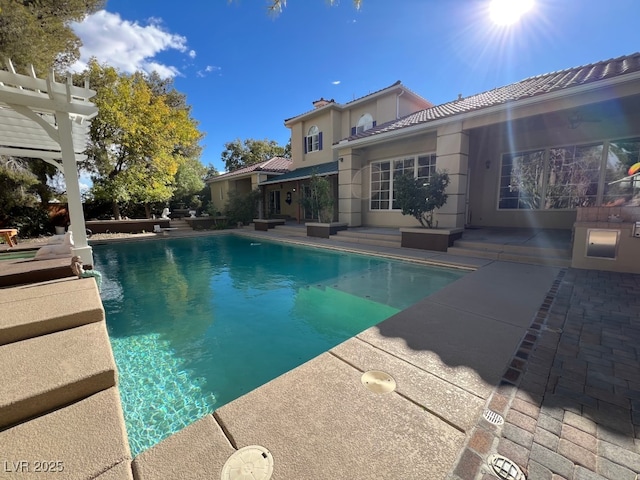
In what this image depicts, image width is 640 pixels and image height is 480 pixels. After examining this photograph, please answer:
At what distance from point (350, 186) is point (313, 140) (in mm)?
6675

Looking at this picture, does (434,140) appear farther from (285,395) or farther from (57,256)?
(57,256)

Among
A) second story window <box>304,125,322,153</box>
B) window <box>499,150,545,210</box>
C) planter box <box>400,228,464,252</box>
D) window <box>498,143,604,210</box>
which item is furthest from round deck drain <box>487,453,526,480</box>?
second story window <box>304,125,322,153</box>

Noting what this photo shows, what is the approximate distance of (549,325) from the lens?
340 centimetres

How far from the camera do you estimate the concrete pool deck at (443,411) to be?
5.22 ft

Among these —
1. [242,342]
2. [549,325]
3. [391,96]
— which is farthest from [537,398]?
[391,96]

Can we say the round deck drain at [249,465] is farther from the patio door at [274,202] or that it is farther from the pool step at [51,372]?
the patio door at [274,202]

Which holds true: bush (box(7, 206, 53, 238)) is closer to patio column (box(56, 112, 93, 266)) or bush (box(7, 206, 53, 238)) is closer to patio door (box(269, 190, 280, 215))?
patio door (box(269, 190, 280, 215))

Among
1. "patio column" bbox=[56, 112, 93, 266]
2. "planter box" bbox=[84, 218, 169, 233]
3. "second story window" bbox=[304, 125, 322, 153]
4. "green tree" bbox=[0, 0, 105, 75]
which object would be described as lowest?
"planter box" bbox=[84, 218, 169, 233]

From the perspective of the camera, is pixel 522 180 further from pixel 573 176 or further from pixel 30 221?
pixel 30 221

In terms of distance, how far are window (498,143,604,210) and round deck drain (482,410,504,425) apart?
412 inches

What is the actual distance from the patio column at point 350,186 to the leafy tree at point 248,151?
2550 cm

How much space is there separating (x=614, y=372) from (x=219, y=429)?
3427mm

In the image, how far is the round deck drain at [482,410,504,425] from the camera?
1898mm

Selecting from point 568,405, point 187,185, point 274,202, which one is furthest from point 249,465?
point 187,185
